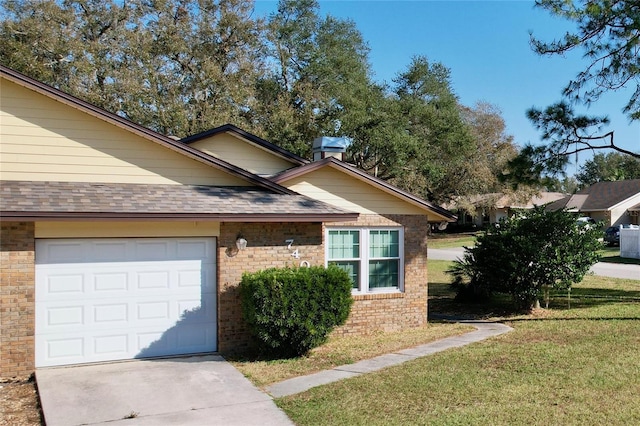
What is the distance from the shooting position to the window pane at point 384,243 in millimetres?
12414

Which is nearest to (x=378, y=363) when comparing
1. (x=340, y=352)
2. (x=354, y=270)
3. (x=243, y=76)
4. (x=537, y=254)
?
(x=340, y=352)

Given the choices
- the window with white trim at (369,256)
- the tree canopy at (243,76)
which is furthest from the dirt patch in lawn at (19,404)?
the tree canopy at (243,76)

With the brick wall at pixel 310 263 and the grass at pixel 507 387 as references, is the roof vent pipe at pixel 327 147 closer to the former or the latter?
the brick wall at pixel 310 263

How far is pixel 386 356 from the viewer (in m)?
10.0

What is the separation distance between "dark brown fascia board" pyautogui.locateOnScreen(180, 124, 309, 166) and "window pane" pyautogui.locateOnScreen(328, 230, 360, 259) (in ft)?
10.6

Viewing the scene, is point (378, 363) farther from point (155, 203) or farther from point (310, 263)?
point (155, 203)

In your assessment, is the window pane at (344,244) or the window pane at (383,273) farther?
the window pane at (383,273)

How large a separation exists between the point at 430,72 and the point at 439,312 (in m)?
31.2

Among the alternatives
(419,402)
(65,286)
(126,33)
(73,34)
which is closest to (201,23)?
(126,33)

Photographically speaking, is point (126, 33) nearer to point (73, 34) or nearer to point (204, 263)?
point (73, 34)

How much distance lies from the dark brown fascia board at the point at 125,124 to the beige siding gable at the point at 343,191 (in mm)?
501

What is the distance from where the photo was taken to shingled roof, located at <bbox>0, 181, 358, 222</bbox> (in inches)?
347

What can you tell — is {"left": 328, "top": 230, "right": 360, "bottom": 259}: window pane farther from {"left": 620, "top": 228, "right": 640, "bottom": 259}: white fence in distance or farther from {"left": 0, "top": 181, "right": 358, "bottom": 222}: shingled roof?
{"left": 620, "top": 228, "right": 640, "bottom": 259}: white fence in distance

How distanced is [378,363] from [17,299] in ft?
19.5
